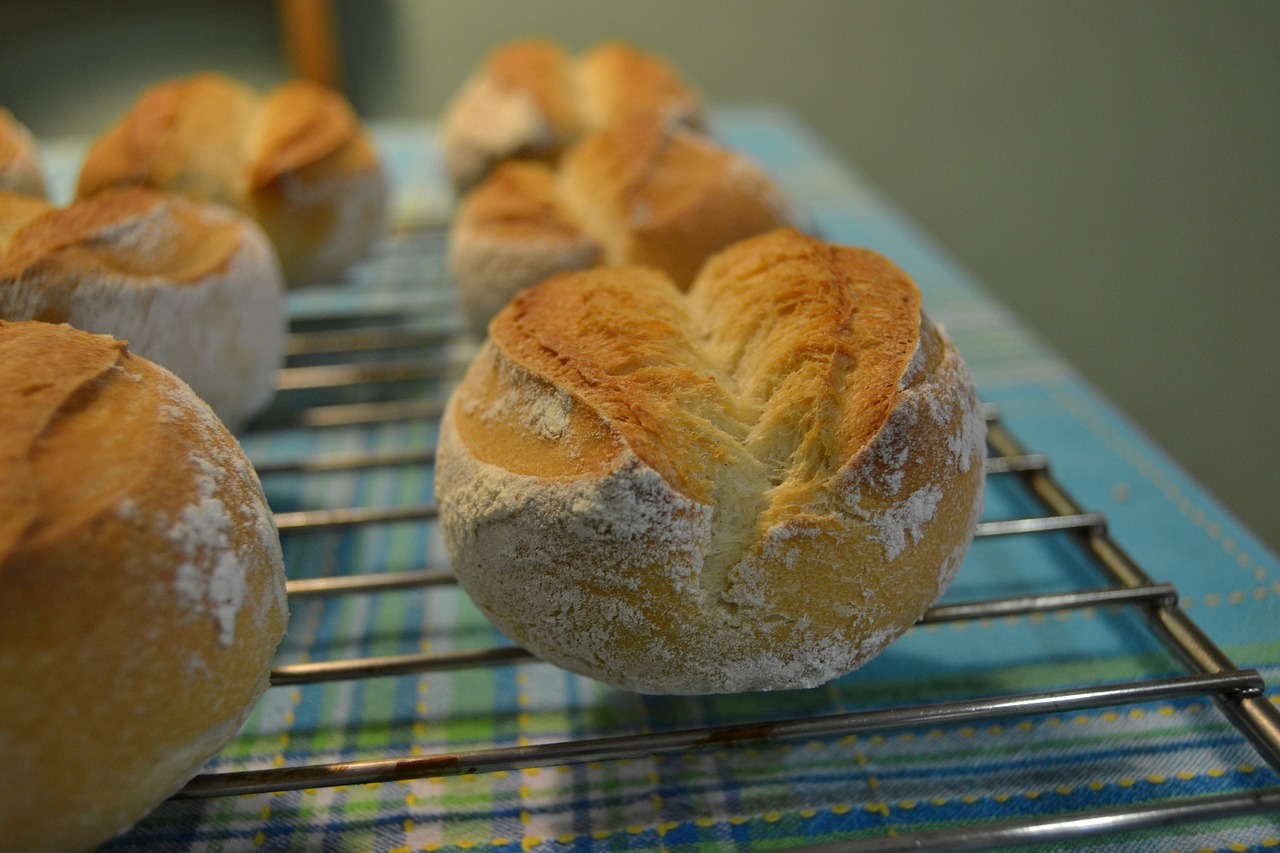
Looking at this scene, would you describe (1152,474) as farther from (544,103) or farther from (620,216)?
(544,103)

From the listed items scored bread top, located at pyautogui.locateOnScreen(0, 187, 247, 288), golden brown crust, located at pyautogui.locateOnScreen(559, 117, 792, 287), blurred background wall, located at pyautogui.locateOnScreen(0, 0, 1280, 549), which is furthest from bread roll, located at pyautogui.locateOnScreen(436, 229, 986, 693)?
blurred background wall, located at pyautogui.locateOnScreen(0, 0, 1280, 549)

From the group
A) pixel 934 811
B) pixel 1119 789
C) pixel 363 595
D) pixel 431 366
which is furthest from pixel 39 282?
pixel 1119 789

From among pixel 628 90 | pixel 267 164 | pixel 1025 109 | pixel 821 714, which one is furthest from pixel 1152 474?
pixel 1025 109

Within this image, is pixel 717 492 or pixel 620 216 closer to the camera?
pixel 717 492

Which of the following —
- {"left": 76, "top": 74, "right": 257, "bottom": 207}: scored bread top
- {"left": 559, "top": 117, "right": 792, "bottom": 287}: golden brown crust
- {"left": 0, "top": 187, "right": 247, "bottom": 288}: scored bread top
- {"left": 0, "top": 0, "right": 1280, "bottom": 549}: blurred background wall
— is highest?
{"left": 559, "top": 117, "right": 792, "bottom": 287}: golden brown crust

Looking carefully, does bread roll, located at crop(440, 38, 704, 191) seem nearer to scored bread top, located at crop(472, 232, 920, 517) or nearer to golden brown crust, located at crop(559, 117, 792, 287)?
golden brown crust, located at crop(559, 117, 792, 287)
